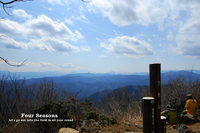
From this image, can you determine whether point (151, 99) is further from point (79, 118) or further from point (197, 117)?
point (197, 117)

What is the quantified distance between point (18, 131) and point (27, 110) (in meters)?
2.75

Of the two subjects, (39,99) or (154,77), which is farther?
(39,99)

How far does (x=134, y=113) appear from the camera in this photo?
10898mm

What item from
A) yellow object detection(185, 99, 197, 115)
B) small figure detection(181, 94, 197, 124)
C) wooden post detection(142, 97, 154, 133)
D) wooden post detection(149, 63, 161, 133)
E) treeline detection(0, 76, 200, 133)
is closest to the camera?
wooden post detection(142, 97, 154, 133)

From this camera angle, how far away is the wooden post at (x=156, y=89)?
4477 mm

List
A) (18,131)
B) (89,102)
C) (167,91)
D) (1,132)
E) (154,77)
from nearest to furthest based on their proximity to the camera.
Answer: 1. (154,77)
2. (1,132)
3. (18,131)
4. (89,102)
5. (167,91)

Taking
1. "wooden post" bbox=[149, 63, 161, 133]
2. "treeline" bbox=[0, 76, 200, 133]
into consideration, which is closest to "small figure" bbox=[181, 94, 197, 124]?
"treeline" bbox=[0, 76, 200, 133]

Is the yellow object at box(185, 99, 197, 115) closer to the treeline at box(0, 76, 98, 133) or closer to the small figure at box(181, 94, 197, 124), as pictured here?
the small figure at box(181, 94, 197, 124)

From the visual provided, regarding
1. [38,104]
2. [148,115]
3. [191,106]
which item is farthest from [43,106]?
[191,106]

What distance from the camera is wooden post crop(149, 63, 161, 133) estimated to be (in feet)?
14.7

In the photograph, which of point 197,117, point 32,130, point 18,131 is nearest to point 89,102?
point 32,130

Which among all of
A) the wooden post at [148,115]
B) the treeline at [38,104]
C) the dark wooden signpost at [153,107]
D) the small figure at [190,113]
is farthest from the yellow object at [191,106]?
the wooden post at [148,115]

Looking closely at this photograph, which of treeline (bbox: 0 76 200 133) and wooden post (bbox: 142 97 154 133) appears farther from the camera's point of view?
treeline (bbox: 0 76 200 133)

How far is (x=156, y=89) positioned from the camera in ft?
14.9
